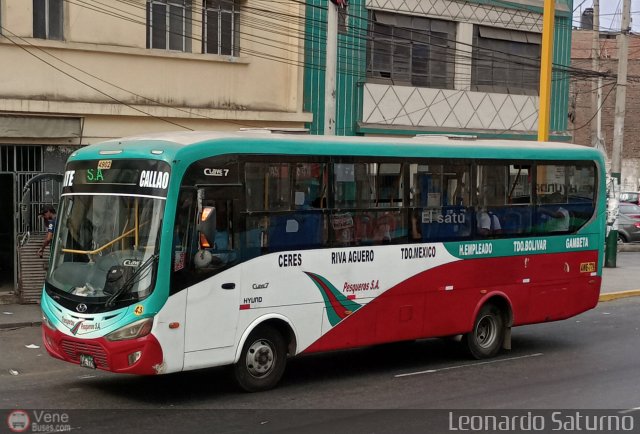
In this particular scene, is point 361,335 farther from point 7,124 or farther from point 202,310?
point 7,124

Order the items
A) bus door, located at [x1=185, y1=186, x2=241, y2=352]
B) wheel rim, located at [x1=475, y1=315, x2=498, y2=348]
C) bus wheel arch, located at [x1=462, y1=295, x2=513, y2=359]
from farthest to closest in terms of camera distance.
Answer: wheel rim, located at [x1=475, y1=315, x2=498, y2=348]
bus wheel arch, located at [x1=462, y1=295, x2=513, y2=359]
bus door, located at [x1=185, y1=186, x2=241, y2=352]

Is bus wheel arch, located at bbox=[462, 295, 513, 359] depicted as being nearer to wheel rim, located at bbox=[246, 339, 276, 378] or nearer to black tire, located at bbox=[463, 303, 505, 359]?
black tire, located at bbox=[463, 303, 505, 359]

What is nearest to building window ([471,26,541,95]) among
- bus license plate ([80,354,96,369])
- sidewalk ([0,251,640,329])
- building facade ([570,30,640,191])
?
sidewalk ([0,251,640,329])

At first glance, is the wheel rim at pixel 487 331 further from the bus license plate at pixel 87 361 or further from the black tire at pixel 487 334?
the bus license plate at pixel 87 361

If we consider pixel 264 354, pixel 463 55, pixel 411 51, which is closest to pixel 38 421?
pixel 264 354

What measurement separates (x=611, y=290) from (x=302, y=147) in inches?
505

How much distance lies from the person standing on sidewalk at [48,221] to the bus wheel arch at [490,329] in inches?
307

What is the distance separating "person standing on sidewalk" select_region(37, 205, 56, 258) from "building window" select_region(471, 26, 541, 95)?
40.9 feet

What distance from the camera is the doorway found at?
718 inches

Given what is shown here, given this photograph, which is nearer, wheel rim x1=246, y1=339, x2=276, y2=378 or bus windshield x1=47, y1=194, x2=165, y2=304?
bus windshield x1=47, y1=194, x2=165, y2=304

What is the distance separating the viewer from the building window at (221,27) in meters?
19.5

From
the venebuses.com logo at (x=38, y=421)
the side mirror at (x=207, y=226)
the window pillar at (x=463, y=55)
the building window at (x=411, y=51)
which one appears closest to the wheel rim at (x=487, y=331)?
the side mirror at (x=207, y=226)

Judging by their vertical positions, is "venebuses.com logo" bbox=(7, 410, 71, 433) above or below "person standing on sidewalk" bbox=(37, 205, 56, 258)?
below

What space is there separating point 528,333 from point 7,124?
9.98m
